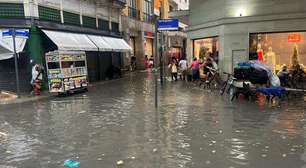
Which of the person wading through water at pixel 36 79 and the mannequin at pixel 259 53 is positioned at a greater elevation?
the mannequin at pixel 259 53

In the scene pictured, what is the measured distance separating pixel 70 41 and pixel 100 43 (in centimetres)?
423

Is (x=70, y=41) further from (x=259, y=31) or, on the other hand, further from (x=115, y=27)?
(x=259, y=31)

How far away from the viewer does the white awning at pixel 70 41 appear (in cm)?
1844

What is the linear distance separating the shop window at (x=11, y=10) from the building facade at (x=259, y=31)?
431 inches

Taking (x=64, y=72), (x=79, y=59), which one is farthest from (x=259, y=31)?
(x=64, y=72)

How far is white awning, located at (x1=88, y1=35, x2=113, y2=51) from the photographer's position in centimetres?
2309

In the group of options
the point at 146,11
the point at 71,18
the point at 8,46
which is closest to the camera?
the point at 8,46

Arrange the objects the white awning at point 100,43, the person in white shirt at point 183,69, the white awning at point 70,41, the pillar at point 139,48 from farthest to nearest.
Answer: the pillar at point 139,48, the white awning at point 100,43, the person in white shirt at point 183,69, the white awning at point 70,41

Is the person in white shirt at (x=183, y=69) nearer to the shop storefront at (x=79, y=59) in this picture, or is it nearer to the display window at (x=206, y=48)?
the display window at (x=206, y=48)

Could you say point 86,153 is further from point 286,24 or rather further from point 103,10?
point 103,10

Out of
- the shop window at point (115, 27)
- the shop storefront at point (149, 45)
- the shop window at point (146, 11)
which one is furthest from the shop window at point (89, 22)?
the shop storefront at point (149, 45)

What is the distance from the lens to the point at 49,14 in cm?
1941

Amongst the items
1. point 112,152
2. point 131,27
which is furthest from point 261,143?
point 131,27

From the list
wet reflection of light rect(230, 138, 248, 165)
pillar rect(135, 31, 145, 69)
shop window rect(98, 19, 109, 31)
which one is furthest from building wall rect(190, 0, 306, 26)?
pillar rect(135, 31, 145, 69)
